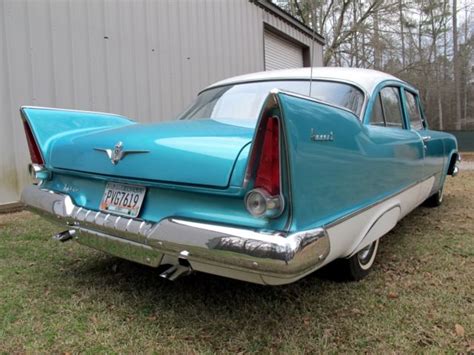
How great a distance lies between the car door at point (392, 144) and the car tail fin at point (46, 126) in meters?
1.95

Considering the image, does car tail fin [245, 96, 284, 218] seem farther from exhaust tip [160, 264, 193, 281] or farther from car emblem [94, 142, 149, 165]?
car emblem [94, 142, 149, 165]

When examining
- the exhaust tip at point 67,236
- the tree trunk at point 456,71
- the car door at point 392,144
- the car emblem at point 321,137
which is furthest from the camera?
the tree trunk at point 456,71

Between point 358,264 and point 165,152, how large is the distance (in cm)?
158

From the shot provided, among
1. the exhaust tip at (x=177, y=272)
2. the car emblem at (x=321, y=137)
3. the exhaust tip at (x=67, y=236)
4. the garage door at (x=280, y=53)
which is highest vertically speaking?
the garage door at (x=280, y=53)

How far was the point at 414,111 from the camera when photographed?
4324mm

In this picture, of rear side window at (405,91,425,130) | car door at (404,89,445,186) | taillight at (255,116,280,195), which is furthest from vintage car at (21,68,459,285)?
rear side window at (405,91,425,130)

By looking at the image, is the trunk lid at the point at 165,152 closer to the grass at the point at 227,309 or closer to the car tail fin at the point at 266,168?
the car tail fin at the point at 266,168

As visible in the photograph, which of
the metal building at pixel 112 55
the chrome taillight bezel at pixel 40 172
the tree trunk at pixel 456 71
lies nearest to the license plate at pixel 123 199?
the chrome taillight bezel at pixel 40 172

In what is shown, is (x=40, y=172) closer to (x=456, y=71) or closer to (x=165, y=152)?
(x=165, y=152)

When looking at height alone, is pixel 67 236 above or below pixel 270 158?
below

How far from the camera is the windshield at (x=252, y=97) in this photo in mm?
2926

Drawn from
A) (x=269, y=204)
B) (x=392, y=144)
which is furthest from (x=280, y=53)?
(x=269, y=204)

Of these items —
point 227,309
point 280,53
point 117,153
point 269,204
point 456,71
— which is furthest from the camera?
point 456,71

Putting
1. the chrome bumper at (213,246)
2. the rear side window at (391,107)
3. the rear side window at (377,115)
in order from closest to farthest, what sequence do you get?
the chrome bumper at (213,246) < the rear side window at (377,115) < the rear side window at (391,107)
